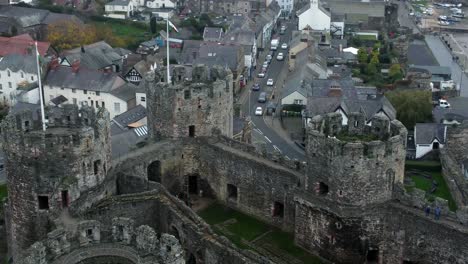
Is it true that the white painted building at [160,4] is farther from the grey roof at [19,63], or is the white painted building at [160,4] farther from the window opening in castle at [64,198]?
the window opening in castle at [64,198]

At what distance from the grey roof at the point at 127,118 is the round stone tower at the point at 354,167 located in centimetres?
2682

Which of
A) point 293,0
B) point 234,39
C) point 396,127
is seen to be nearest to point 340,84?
point 234,39

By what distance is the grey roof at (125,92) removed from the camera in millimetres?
65750

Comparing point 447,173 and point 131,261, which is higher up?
point 131,261

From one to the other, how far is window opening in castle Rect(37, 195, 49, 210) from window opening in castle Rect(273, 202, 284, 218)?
12038 millimetres

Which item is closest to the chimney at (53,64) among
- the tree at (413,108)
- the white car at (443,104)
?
the tree at (413,108)

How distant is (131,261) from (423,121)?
4399 cm

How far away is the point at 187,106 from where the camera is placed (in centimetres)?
3744

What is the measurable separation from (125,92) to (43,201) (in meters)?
36.7

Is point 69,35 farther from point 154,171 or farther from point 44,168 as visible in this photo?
point 44,168

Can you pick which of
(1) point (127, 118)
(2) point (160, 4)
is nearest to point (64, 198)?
(1) point (127, 118)

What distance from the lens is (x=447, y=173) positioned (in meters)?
48.9

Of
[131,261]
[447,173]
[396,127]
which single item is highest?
[396,127]

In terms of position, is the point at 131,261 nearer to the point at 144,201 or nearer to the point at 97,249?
the point at 97,249
